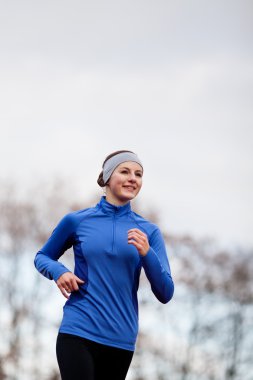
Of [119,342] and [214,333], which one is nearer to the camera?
[119,342]

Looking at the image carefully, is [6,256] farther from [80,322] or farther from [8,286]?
[80,322]

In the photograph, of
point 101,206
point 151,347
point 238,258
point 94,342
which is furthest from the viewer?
point 238,258

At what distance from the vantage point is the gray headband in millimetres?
5539

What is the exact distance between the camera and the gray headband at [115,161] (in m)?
5.54

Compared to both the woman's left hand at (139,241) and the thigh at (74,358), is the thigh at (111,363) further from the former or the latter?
the woman's left hand at (139,241)

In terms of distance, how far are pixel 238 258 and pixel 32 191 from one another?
7.80 metres

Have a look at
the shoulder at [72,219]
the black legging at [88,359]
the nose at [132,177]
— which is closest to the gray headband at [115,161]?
the nose at [132,177]

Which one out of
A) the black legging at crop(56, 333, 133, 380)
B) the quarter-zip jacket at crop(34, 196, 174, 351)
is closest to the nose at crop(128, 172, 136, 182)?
the quarter-zip jacket at crop(34, 196, 174, 351)

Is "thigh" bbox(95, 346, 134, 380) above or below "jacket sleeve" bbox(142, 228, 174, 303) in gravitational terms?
Result: below

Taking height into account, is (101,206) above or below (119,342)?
→ above

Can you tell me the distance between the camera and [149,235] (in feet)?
18.1

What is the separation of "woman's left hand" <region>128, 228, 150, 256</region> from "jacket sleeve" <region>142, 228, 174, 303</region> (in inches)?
1.7

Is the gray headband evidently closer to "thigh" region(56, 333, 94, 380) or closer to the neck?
the neck

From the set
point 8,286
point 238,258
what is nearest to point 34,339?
point 8,286
